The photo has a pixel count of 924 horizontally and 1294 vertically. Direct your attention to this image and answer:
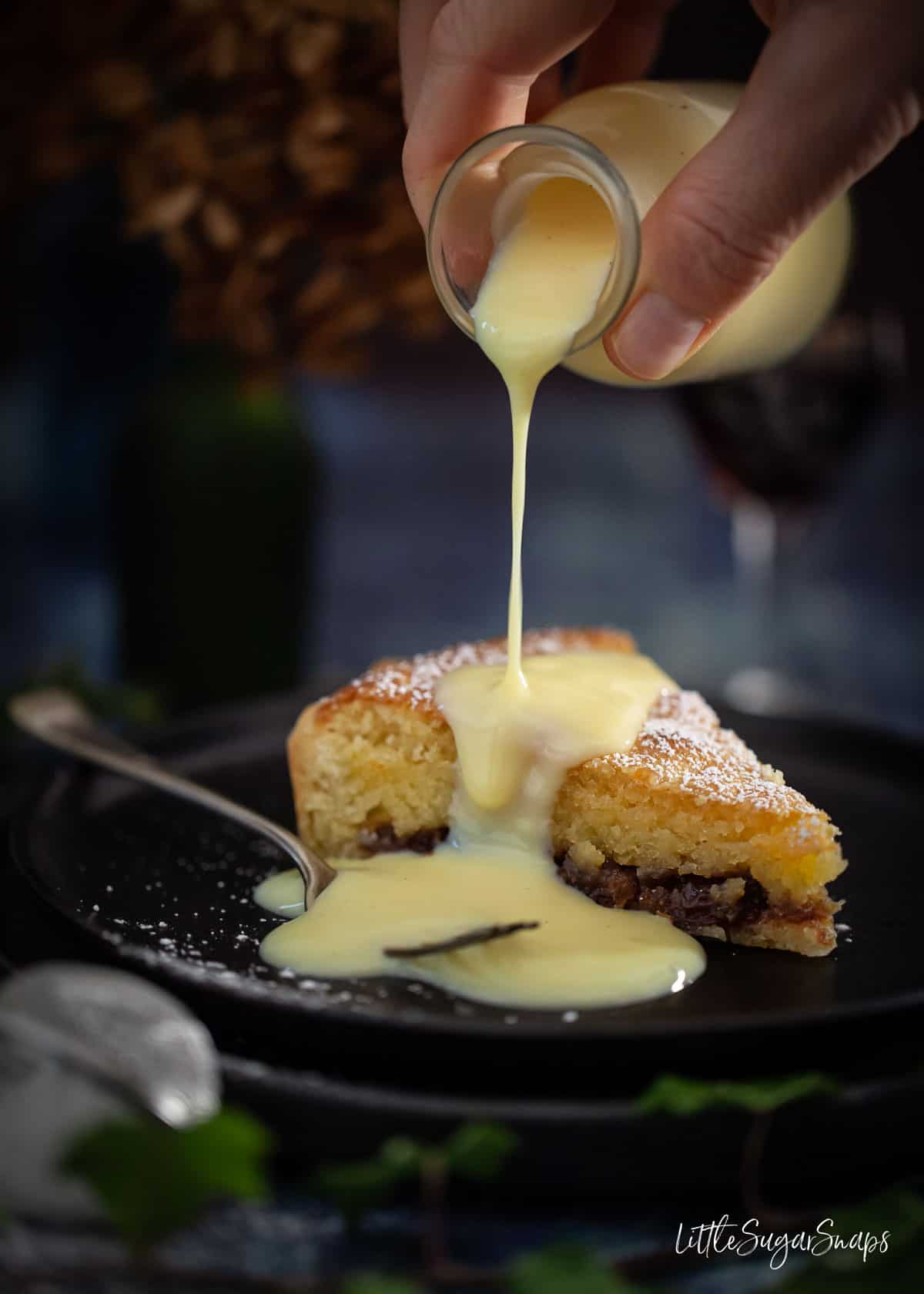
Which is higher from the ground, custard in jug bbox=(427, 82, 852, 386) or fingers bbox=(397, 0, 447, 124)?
fingers bbox=(397, 0, 447, 124)

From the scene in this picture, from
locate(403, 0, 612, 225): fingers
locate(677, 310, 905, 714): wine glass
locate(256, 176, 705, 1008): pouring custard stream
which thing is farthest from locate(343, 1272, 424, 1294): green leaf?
locate(677, 310, 905, 714): wine glass

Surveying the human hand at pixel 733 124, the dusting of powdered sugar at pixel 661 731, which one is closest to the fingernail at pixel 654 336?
the human hand at pixel 733 124

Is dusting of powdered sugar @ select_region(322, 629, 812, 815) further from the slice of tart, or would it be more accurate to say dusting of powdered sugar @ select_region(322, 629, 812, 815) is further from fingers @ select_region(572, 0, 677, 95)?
fingers @ select_region(572, 0, 677, 95)

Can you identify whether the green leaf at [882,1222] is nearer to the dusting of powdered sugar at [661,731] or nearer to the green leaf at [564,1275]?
the green leaf at [564,1275]

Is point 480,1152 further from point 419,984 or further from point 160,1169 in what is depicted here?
point 419,984

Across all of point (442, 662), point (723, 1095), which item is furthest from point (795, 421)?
point (723, 1095)
